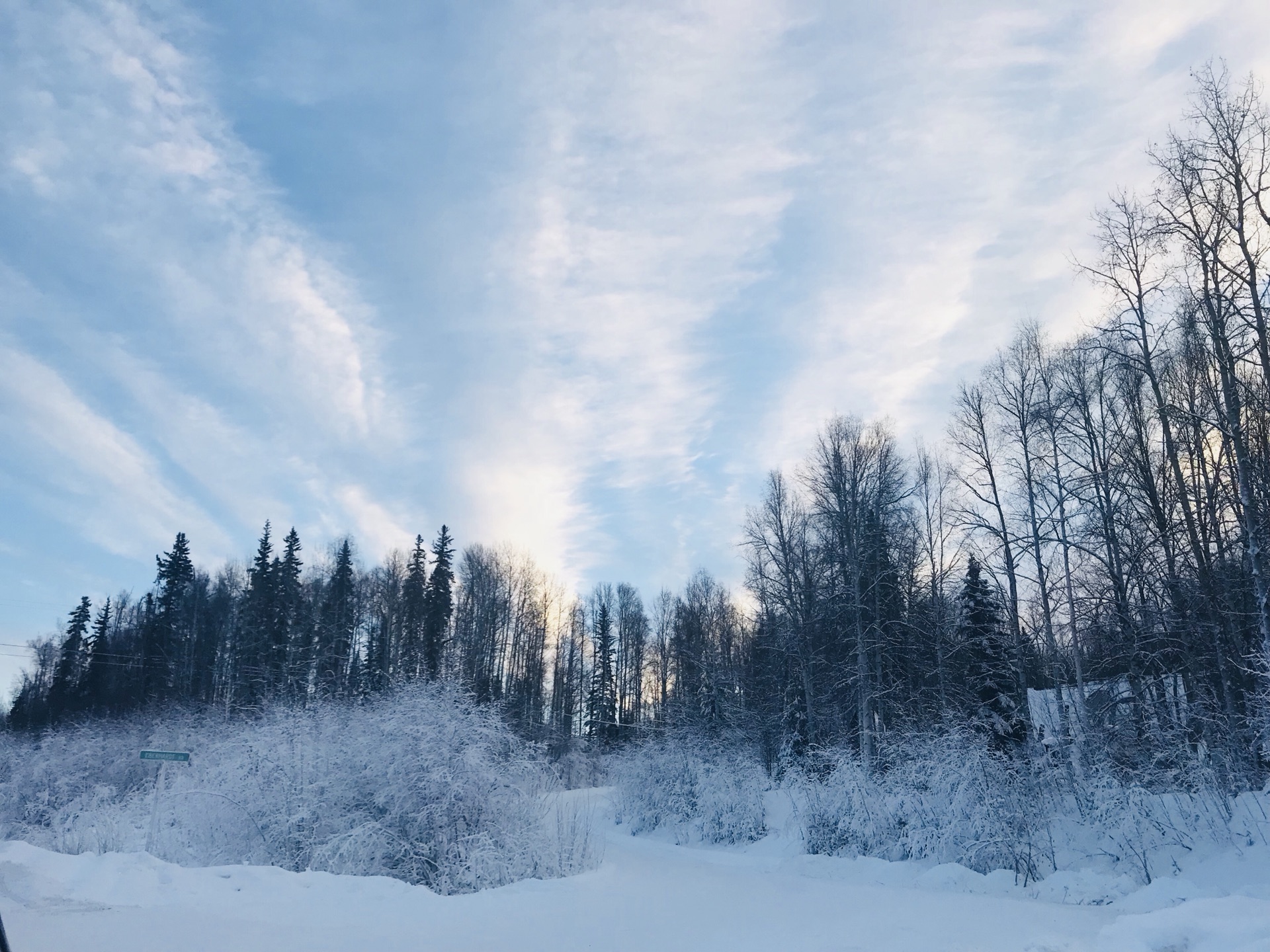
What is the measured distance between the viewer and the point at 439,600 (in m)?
51.6

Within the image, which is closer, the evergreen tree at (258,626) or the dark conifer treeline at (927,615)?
the dark conifer treeline at (927,615)

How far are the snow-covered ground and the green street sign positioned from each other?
1.50 m

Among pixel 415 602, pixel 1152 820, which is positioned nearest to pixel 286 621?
pixel 415 602

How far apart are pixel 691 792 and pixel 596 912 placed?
1300 centimetres

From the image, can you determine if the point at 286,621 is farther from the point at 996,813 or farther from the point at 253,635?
the point at 996,813

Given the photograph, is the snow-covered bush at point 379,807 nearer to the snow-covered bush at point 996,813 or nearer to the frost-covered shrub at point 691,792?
the snow-covered bush at point 996,813

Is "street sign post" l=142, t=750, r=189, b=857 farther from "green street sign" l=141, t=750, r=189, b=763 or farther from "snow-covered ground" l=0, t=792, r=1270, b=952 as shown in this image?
"snow-covered ground" l=0, t=792, r=1270, b=952

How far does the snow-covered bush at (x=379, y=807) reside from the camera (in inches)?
417

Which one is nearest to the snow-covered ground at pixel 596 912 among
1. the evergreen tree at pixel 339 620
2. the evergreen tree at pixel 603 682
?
the evergreen tree at pixel 339 620

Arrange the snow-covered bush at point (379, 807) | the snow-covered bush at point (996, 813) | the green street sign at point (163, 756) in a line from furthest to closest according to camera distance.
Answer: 1. the snow-covered bush at point (996, 813)
2. the green street sign at point (163, 756)
3. the snow-covered bush at point (379, 807)

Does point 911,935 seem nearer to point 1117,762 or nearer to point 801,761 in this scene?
point 1117,762

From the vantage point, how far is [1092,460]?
22.2m

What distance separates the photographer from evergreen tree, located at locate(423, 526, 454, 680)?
48.4 meters

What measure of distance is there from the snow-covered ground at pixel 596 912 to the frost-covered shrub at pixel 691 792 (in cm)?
759
